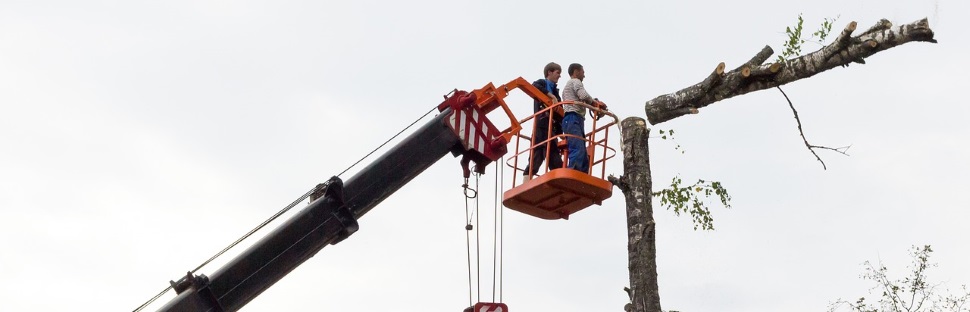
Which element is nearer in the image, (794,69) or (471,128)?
(794,69)

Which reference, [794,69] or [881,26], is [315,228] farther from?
[881,26]

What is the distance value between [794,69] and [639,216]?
1921mm

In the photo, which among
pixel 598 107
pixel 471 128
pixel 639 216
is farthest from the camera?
pixel 598 107

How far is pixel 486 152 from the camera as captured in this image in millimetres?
11344

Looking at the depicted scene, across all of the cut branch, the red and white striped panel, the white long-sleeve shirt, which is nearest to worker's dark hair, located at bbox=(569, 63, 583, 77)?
the white long-sleeve shirt

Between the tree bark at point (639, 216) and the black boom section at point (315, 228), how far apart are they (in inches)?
68.9

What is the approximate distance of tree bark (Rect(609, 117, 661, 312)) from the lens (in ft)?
32.9

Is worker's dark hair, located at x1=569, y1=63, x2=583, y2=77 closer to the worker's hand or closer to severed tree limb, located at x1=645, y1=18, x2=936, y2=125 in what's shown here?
the worker's hand

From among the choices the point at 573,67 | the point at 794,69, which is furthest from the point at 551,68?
the point at 794,69

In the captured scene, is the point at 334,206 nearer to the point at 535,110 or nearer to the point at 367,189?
the point at 367,189

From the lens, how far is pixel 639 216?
406 inches

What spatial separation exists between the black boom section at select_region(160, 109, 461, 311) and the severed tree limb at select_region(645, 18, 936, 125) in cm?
218

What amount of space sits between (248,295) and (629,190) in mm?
3623

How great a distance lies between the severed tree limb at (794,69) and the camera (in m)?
8.95
